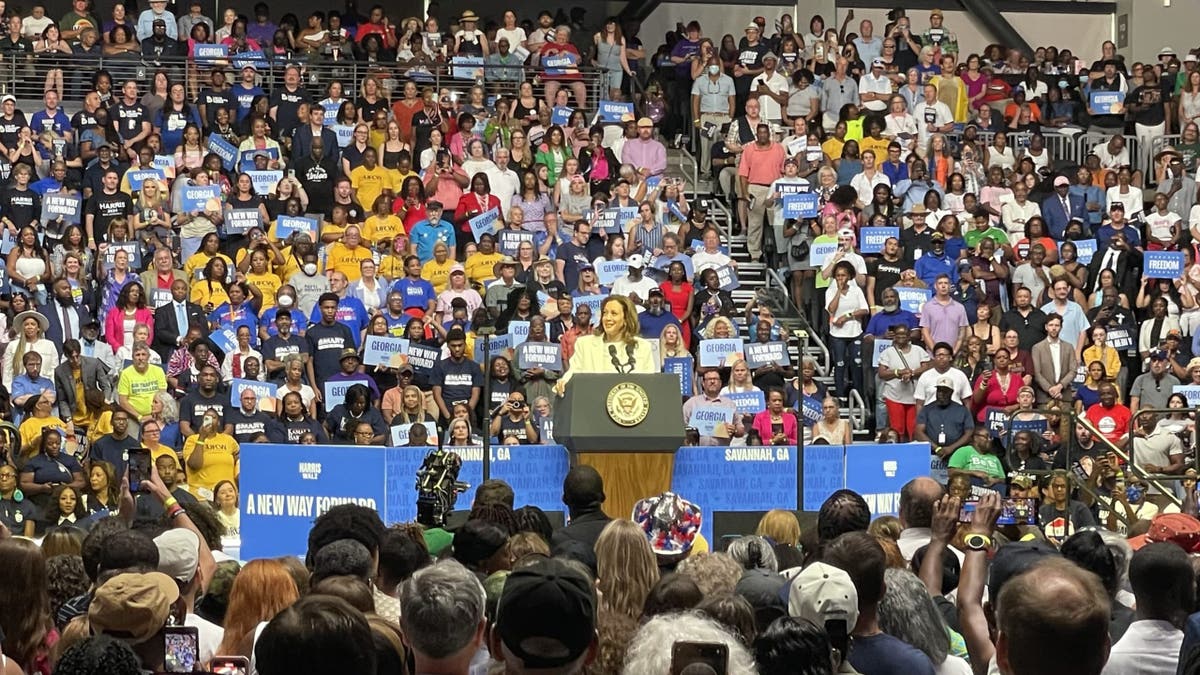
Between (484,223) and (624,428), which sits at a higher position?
(484,223)

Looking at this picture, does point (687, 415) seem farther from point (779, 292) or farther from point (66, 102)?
point (66, 102)

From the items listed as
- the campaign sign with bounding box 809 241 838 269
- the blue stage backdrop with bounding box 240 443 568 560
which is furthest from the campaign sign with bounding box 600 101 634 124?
the blue stage backdrop with bounding box 240 443 568 560

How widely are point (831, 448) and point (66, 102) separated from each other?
1269 cm

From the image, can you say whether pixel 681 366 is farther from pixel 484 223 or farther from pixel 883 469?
pixel 484 223

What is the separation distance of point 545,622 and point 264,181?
1739 centimetres

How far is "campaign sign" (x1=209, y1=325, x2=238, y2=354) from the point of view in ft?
59.5

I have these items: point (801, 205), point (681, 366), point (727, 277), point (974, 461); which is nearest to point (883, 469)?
point (974, 461)

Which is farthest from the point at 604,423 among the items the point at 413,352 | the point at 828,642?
the point at 828,642

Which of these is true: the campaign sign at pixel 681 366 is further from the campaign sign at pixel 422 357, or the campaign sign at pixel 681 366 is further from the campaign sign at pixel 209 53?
the campaign sign at pixel 209 53

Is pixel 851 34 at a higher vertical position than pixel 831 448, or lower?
higher

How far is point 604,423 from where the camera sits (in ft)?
39.4

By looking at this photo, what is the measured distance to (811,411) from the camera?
17531 millimetres

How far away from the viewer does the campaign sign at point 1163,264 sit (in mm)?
20578

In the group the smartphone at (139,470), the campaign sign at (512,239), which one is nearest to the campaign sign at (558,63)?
the campaign sign at (512,239)
